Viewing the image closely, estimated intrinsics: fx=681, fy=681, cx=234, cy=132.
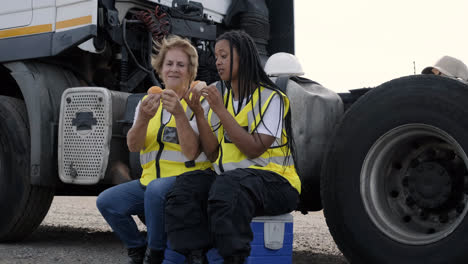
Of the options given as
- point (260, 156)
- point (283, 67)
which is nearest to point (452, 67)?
point (283, 67)

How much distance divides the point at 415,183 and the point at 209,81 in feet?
6.99

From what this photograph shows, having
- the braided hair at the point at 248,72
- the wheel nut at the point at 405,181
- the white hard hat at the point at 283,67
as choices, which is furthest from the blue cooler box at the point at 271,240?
the white hard hat at the point at 283,67

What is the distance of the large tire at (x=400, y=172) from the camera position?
2963mm

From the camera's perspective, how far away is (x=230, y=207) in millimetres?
2615

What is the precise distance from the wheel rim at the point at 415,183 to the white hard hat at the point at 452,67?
0.70 m

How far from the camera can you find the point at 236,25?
17.5ft

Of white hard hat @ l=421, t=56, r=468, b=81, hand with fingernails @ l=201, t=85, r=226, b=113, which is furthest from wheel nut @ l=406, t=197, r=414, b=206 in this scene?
hand with fingernails @ l=201, t=85, r=226, b=113

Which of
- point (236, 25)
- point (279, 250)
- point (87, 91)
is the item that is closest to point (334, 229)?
point (279, 250)

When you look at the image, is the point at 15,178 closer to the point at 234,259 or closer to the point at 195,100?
the point at 195,100

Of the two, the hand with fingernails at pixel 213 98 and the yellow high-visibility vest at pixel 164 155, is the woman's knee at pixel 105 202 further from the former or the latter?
the hand with fingernails at pixel 213 98

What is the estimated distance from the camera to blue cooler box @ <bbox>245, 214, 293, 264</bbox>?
108 inches

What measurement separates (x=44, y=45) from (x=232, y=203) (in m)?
2.76

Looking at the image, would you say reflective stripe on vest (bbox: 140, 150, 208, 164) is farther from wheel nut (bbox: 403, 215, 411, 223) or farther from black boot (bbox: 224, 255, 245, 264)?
wheel nut (bbox: 403, 215, 411, 223)

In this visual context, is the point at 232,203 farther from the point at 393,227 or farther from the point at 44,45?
the point at 44,45
